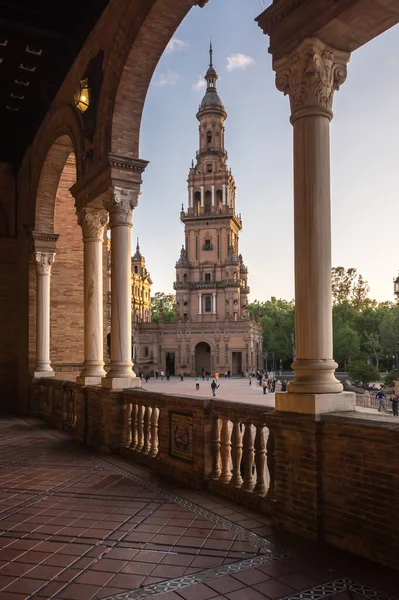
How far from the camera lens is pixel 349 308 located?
248 feet

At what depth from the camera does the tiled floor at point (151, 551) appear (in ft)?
11.5

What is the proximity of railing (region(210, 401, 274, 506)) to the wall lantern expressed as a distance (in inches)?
248

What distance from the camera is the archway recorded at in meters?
72.9

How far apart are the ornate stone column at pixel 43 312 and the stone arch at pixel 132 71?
4761mm

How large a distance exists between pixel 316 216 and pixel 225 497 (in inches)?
120

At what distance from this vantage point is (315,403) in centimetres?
442

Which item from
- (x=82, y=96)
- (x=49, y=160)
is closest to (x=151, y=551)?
(x=82, y=96)

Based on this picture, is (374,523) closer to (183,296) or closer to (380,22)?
(380,22)

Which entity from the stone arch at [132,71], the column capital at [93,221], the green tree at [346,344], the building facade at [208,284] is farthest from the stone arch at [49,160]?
the building facade at [208,284]

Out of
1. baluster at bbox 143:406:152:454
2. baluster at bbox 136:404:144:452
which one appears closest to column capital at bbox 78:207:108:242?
baluster at bbox 136:404:144:452

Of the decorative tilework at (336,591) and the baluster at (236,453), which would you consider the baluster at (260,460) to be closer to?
the baluster at (236,453)

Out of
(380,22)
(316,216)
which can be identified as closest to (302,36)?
(380,22)

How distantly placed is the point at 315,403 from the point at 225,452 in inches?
71.5

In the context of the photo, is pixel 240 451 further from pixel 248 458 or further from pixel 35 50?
pixel 35 50
